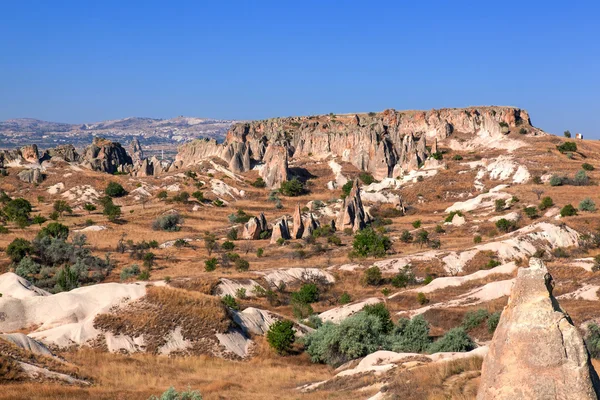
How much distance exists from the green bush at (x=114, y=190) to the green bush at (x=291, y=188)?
2152cm

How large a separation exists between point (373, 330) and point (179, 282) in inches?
697

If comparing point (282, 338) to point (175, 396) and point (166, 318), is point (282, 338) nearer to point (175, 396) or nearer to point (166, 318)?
point (166, 318)

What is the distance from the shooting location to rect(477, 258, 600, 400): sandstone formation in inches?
334

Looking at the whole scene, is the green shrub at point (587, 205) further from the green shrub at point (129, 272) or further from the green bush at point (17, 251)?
the green bush at point (17, 251)

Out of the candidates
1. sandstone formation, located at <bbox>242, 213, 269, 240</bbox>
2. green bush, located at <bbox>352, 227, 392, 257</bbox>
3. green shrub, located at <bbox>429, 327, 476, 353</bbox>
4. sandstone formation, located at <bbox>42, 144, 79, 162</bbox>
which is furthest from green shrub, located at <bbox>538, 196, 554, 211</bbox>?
sandstone formation, located at <bbox>42, 144, 79, 162</bbox>

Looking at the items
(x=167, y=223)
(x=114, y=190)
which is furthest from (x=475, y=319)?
(x=114, y=190)

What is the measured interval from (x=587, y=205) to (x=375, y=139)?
47591mm

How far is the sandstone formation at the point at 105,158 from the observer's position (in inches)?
4343

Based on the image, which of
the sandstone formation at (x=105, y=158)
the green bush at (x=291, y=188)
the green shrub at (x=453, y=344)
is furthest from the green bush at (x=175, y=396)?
the sandstone formation at (x=105, y=158)

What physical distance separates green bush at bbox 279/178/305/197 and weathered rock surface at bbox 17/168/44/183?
34.0 m

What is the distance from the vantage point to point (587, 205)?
5728 cm

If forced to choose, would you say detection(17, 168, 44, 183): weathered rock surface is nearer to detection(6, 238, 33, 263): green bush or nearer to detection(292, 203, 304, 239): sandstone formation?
detection(6, 238, 33, 263): green bush

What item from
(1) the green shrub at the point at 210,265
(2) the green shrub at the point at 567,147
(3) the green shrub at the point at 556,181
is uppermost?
(2) the green shrub at the point at 567,147

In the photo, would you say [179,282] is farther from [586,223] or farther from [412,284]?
[586,223]
